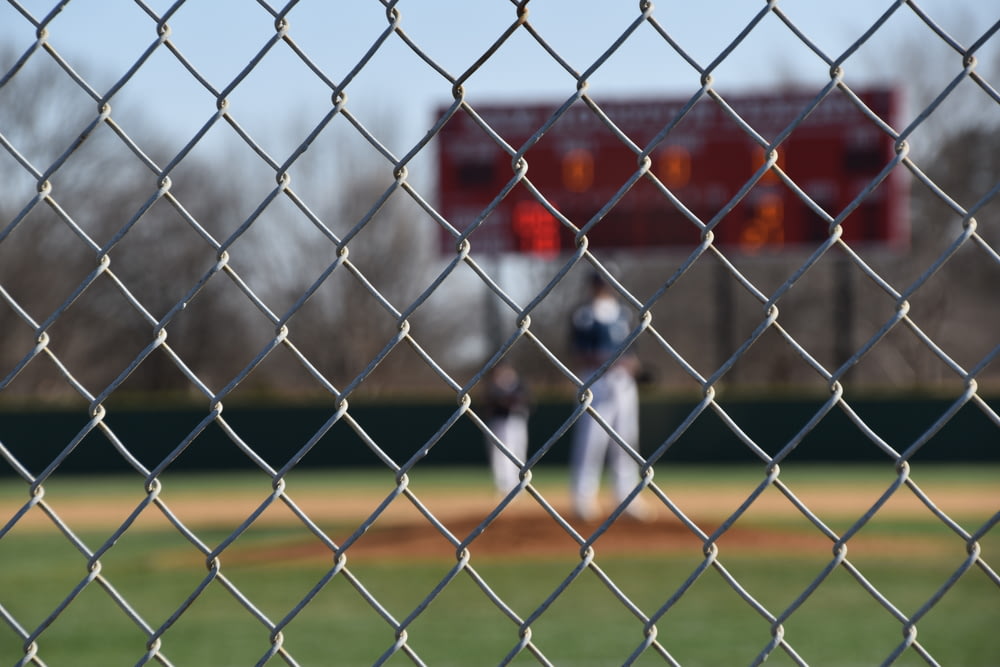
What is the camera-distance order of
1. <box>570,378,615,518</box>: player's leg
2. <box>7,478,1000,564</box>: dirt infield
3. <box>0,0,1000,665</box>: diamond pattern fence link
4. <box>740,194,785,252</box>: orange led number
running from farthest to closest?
<box>740,194,785,252</box>: orange led number < <box>570,378,615,518</box>: player's leg < <box>7,478,1000,564</box>: dirt infield < <box>0,0,1000,665</box>: diamond pattern fence link

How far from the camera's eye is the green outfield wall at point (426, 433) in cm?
1648

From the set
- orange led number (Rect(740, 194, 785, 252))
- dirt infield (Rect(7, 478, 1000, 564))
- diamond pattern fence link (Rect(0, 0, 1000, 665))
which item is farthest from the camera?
orange led number (Rect(740, 194, 785, 252))

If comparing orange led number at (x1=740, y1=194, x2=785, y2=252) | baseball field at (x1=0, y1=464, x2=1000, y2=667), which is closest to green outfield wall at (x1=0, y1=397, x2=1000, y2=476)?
orange led number at (x1=740, y1=194, x2=785, y2=252)

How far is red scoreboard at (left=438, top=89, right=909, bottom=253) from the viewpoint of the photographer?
13.7 meters

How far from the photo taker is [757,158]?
44.9 ft

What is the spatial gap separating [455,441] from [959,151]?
14742 mm

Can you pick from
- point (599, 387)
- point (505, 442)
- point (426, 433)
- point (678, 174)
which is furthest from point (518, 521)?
point (426, 433)

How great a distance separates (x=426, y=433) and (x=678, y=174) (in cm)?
551

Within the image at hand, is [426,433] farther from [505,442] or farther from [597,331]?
[597,331]

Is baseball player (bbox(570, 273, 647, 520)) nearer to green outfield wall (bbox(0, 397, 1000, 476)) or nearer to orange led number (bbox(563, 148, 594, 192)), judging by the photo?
orange led number (bbox(563, 148, 594, 192))

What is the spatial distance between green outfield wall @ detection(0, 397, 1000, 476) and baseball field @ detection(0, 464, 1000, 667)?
468 centimetres

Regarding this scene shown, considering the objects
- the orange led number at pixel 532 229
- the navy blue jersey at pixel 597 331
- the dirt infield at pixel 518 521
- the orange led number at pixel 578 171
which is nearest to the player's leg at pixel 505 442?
the dirt infield at pixel 518 521

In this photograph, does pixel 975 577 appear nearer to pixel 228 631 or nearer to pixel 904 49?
pixel 228 631

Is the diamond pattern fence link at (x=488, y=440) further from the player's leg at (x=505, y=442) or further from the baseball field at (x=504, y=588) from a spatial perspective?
the player's leg at (x=505, y=442)
